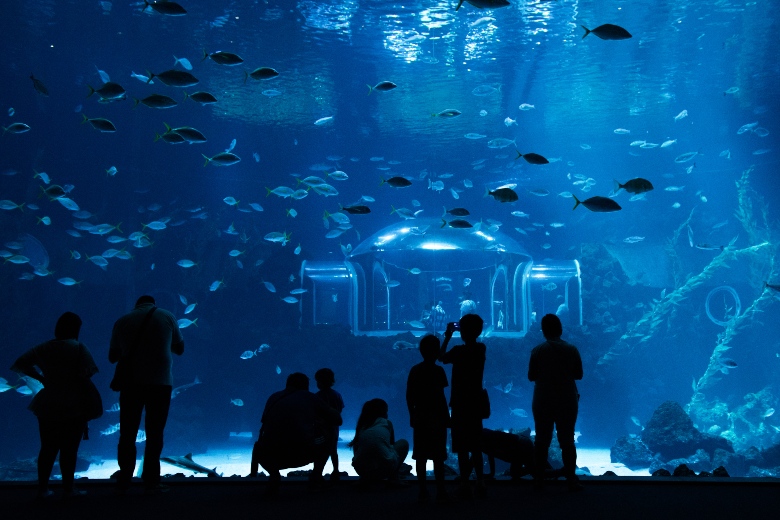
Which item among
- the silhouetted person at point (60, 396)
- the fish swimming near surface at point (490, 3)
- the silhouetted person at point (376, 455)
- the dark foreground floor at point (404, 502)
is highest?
the fish swimming near surface at point (490, 3)

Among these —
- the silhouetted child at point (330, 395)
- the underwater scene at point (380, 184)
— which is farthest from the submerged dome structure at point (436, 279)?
the silhouetted child at point (330, 395)

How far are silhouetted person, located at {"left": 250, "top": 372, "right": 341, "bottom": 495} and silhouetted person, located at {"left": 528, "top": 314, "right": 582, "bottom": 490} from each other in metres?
1.87

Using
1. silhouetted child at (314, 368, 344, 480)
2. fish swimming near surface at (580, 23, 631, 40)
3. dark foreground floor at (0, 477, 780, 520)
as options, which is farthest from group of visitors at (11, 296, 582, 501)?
fish swimming near surface at (580, 23, 631, 40)

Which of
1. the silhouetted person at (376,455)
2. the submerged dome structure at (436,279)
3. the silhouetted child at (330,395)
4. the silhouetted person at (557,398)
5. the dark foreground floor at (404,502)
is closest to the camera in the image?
the dark foreground floor at (404,502)

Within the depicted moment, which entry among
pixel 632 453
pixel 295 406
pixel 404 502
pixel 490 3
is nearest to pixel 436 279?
pixel 632 453

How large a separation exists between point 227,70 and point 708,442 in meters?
20.8

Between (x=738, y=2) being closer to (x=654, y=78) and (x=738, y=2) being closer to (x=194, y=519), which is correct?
(x=654, y=78)

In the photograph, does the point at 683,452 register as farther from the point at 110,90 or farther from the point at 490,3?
the point at 110,90

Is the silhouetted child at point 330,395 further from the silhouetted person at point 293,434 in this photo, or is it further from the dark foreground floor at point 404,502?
the silhouetted person at point 293,434

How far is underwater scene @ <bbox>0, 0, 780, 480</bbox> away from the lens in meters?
16.2

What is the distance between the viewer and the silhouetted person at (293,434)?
4.64 m

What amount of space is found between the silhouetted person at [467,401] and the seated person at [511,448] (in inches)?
29.0

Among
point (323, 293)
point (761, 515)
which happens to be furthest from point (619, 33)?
point (323, 293)

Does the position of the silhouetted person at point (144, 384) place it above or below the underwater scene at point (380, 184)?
below
